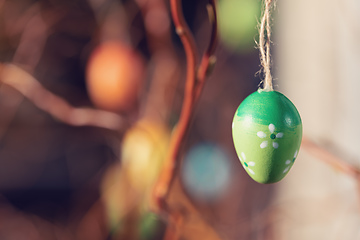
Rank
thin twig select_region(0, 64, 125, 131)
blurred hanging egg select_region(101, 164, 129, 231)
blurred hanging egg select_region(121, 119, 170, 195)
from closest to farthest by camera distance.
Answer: thin twig select_region(0, 64, 125, 131) < blurred hanging egg select_region(121, 119, 170, 195) < blurred hanging egg select_region(101, 164, 129, 231)

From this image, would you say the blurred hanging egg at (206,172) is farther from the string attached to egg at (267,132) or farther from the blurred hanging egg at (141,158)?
the string attached to egg at (267,132)

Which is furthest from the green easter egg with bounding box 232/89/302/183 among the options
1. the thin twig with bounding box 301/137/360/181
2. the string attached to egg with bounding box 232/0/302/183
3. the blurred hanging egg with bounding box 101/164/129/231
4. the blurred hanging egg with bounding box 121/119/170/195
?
the blurred hanging egg with bounding box 101/164/129/231

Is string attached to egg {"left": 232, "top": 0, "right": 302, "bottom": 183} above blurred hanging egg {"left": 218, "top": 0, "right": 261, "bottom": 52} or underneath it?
underneath

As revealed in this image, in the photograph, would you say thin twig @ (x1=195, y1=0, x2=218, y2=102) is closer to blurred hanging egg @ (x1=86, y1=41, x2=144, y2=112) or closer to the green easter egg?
the green easter egg

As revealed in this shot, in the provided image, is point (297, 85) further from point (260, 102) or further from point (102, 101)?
point (260, 102)

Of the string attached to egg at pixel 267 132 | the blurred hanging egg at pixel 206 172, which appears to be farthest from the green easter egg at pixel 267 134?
the blurred hanging egg at pixel 206 172

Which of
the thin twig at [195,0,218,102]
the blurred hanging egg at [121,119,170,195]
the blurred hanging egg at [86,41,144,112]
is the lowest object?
the blurred hanging egg at [121,119,170,195]

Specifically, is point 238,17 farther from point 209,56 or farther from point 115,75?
point 209,56
